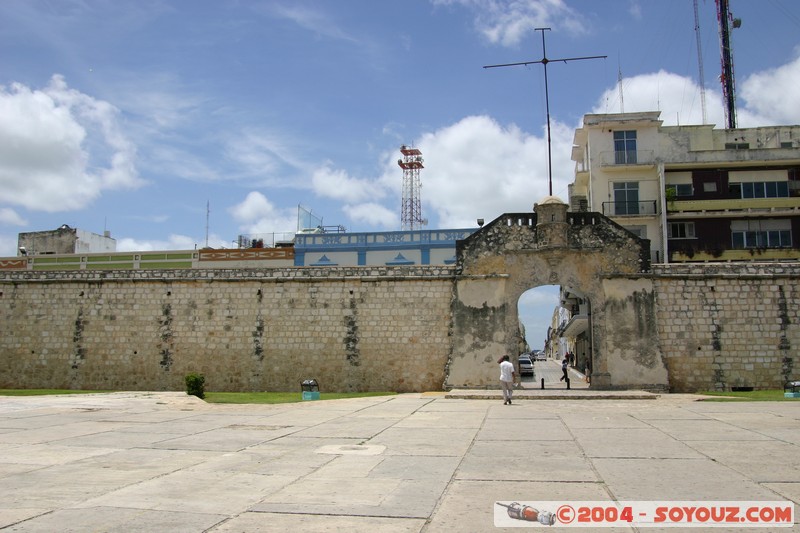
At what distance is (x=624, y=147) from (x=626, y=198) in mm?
2950

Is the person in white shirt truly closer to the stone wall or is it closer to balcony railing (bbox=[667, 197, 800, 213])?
the stone wall

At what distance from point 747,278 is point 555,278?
22.3 feet

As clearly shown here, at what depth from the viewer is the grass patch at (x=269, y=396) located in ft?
68.0

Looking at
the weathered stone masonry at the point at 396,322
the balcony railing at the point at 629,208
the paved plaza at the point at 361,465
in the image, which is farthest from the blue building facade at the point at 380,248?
the paved plaza at the point at 361,465

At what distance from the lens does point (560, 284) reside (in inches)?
948

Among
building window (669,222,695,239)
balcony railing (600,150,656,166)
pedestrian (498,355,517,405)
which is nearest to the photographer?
pedestrian (498,355,517,405)

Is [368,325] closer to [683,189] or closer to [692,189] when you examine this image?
[683,189]

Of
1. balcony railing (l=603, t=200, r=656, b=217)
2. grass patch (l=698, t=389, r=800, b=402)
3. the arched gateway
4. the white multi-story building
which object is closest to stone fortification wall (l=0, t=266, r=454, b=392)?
the arched gateway

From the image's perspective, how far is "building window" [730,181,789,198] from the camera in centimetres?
3547

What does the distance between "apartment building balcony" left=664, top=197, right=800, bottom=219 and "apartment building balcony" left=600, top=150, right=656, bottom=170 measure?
263 centimetres

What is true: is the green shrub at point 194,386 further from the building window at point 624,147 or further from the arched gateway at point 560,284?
the building window at point 624,147

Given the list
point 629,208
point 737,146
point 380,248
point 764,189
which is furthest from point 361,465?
point 737,146

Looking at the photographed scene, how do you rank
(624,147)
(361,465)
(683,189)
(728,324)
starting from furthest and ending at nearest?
1. (624,147)
2. (683,189)
3. (728,324)
4. (361,465)

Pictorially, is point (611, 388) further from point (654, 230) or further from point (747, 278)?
point (654, 230)
